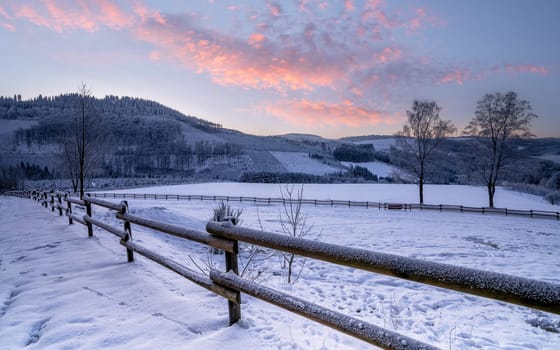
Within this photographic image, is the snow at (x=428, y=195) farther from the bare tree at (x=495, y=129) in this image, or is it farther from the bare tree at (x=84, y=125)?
the bare tree at (x=84, y=125)

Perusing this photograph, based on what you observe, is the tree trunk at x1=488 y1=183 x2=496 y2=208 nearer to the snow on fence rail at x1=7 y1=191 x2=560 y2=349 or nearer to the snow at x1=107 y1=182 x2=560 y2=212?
the snow at x1=107 y1=182 x2=560 y2=212

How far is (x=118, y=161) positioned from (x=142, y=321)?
171 metres

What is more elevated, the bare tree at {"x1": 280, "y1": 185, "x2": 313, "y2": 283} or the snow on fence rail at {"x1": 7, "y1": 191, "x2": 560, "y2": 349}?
the snow on fence rail at {"x1": 7, "y1": 191, "x2": 560, "y2": 349}

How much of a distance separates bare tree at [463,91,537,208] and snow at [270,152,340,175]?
91198 mm

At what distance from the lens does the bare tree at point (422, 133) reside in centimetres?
2808

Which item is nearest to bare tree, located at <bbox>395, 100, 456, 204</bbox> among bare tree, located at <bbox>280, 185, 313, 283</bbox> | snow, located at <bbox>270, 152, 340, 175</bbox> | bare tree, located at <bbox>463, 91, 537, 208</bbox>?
bare tree, located at <bbox>463, 91, 537, 208</bbox>

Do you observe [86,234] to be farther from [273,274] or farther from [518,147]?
[518,147]

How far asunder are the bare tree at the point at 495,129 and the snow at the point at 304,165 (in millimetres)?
91198

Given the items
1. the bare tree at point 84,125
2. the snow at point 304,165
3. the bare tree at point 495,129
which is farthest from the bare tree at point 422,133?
the snow at point 304,165

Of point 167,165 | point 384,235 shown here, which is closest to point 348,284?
point 384,235

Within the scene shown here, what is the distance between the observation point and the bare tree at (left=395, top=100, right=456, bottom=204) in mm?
28078

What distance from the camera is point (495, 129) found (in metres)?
25.1

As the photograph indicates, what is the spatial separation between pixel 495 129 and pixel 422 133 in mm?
5895

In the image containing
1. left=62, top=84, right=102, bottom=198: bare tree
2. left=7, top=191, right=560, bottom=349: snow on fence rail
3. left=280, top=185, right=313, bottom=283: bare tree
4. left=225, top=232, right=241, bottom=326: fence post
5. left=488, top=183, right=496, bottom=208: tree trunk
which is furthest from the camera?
left=488, top=183, right=496, bottom=208: tree trunk
